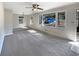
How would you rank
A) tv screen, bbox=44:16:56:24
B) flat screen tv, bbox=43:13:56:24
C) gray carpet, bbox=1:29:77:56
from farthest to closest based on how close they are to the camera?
tv screen, bbox=44:16:56:24 < flat screen tv, bbox=43:13:56:24 < gray carpet, bbox=1:29:77:56

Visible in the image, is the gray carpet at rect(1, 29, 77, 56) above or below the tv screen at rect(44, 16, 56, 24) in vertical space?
below

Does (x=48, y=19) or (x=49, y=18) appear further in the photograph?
(x=48, y=19)

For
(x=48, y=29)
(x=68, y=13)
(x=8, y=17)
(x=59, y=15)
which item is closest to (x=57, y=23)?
(x=59, y=15)

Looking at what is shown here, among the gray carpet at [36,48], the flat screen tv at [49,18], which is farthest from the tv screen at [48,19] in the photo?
the gray carpet at [36,48]

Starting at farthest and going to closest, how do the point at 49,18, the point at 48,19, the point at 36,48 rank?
the point at 48,19 → the point at 49,18 → the point at 36,48

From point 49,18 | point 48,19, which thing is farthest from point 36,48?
point 48,19

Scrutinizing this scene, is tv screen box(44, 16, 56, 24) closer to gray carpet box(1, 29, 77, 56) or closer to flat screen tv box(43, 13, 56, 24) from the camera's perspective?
flat screen tv box(43, 13, 56, 24)

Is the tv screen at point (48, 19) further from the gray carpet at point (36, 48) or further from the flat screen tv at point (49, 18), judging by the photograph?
the gray carpet at point (36, 48)

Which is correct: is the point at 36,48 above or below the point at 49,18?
below

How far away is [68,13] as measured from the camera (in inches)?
337

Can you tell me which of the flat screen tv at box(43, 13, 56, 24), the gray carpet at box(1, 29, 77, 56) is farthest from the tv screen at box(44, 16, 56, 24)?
the gray carpet at box(1, 29, 77, 56)

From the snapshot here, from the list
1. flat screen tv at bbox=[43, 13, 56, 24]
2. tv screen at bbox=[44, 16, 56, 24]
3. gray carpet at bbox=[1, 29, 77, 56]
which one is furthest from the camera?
tv screen at bbox=[44, 16, 56, 24]

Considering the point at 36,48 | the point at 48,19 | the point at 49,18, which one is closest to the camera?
the point at 36,48

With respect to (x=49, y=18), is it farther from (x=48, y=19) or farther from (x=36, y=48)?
(x=36, y=48)
